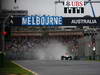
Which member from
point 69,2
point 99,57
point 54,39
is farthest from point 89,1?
point 99,57

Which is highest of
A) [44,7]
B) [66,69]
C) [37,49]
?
[44,7]

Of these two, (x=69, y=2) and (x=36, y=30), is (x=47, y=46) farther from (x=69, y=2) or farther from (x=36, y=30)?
(x=69, y=2)

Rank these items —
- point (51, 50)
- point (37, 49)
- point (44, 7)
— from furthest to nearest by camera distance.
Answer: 1. point (44, 7)
2. point (37, 49)
3. point (51, 50)

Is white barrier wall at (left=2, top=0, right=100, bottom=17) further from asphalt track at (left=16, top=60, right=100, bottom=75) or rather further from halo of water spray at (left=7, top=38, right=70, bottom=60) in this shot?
asphalt track at (left=16, top=60, right=100, bottom=75)

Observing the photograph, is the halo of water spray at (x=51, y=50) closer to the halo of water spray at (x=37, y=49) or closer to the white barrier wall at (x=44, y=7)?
the halo of water spray at (x=37, y=49)

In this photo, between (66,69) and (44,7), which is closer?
(66,69)

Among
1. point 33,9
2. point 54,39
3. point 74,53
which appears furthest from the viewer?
point 33,9

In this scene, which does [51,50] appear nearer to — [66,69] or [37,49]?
[37,49]

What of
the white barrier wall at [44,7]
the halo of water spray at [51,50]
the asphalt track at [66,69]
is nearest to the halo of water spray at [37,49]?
the halo of water spray at [51,50]

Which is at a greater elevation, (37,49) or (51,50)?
(37,49)

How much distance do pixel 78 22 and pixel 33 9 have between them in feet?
45.5

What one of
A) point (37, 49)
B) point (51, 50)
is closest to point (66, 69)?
point (51, 50)

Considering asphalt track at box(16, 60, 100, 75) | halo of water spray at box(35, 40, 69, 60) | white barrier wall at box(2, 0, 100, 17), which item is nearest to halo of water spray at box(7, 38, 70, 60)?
halo of water spray at box(35, 40, 69, 60)

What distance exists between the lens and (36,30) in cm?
11462
